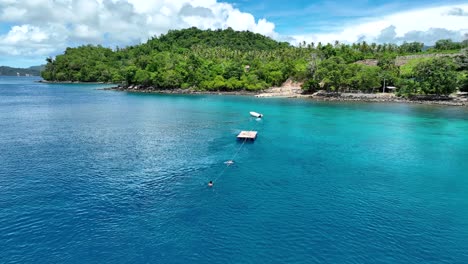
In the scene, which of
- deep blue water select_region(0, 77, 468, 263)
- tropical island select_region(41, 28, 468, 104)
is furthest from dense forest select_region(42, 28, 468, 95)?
deep blue water select_region(0, 77, 468, 263)

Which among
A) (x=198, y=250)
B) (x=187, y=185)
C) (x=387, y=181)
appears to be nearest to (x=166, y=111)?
(x=187, y=185)

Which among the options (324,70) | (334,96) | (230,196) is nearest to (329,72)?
(324,70)

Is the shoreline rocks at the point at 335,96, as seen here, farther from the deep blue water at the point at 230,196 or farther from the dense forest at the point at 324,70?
the deep blue water at the point at 230,196

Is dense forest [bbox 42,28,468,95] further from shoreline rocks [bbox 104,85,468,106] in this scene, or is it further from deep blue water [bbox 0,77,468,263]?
deep blue water [bbox 0,77,468,263]

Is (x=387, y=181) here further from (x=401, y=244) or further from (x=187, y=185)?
(x=187, y=185)

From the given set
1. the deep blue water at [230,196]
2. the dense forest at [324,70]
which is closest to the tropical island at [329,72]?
the dense forest at [324,70]

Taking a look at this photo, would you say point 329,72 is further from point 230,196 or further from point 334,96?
point 230,196

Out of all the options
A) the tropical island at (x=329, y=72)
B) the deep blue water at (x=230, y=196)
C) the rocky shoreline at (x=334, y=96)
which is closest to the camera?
the deep blue water at (x=230, y=196)

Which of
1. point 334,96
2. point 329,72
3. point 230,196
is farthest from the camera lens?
point 334,96
